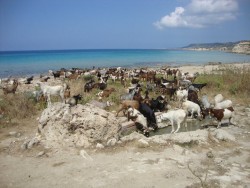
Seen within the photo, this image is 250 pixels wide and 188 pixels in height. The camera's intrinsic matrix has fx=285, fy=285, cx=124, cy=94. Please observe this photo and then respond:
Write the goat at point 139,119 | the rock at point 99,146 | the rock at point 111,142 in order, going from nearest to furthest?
the rock at point 99,146
the rock at point 111,142
the goat at point 139,119

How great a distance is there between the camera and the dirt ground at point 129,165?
6.29 meters

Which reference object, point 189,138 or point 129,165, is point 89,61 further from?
point 129,165

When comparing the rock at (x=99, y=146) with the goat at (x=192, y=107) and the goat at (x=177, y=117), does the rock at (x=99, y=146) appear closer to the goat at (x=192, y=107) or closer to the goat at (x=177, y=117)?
the goat at (x=177, y=117)

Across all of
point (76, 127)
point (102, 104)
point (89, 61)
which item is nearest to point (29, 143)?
point (76, 127)

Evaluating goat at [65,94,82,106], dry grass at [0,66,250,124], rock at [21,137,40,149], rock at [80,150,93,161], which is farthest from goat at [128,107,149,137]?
rock at [21,137,40,149]

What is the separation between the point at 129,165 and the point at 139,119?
3356 mm

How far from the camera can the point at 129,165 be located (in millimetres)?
7094

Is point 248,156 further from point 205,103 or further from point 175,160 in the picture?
point 205,103

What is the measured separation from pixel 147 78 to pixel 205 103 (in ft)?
25.6

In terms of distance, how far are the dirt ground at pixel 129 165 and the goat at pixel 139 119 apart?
1.76 meters

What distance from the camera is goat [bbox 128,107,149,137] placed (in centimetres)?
1011

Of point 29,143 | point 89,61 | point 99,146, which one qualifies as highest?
point 89,61

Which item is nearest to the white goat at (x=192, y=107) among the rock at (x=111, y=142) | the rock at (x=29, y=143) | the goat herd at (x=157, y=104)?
the goat herd at (x=157, y=104)

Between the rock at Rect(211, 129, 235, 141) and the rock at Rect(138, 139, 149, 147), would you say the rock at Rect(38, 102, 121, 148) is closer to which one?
the rock at Rect(138, 139, 149, 147)
